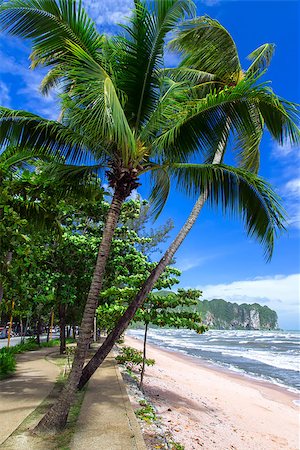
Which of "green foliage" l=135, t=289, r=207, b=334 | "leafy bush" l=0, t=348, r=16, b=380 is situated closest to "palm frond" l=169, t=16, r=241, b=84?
"green foliage" l=135, t=289, r=207, b=334

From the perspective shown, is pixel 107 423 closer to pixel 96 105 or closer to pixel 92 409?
pixel 92 409

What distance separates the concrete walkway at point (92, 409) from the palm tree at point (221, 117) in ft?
2.70

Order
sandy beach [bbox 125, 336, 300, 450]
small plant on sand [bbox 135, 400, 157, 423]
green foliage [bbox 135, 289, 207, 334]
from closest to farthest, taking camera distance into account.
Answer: small plant on sand [bbox 135, 400, 157, 423] < sandy beach [bbox 125, 336, 300, 450] < green foliage [bbox 135, 289, 207, 334]

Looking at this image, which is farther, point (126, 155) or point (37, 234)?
point (37, 234)

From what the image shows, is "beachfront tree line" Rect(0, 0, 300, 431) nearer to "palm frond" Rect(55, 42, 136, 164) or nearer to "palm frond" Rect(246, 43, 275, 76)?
"palm frond" Rect(55, 42, 136, 164)

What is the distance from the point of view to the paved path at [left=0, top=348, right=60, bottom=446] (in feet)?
19.1

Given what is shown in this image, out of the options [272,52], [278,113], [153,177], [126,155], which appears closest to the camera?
[126,155]

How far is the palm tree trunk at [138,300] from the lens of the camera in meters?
7.09

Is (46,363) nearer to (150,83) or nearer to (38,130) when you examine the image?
(38,130)

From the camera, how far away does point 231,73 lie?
870 cm

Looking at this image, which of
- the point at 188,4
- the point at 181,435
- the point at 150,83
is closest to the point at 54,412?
the point at 181,435

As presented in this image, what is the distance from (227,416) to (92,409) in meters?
5.29

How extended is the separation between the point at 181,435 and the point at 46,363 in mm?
7730

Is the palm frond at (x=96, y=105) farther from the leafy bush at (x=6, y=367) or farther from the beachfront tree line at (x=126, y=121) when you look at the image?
the leafy bush at (x=6, y=367)
